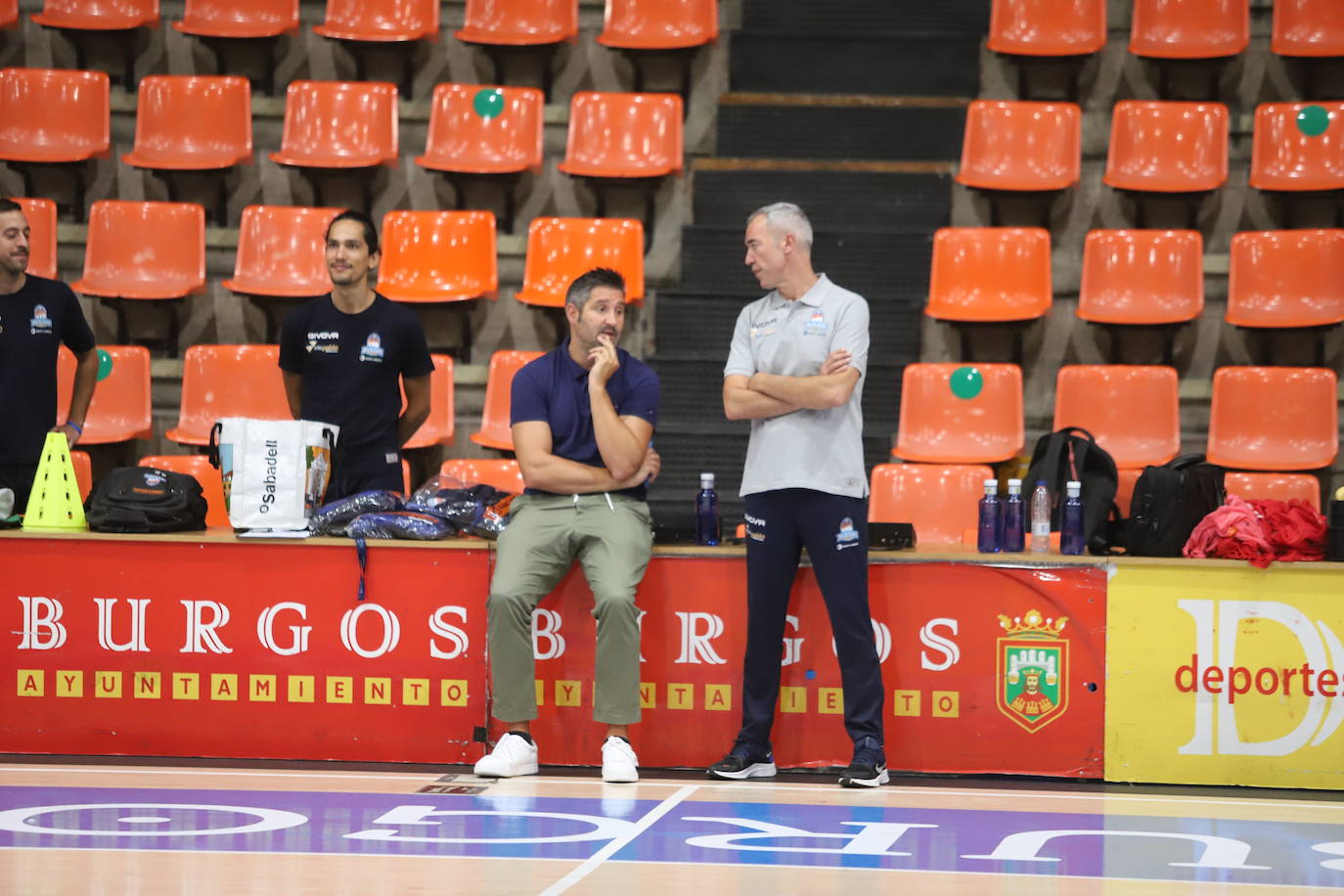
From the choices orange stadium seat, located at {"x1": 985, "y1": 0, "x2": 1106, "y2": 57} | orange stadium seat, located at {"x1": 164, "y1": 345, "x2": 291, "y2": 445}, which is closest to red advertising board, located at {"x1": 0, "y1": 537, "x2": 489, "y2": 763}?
orange stadium seat, located at {"x1": 164, "y1": 345, "x2": 291, "y2": 445}

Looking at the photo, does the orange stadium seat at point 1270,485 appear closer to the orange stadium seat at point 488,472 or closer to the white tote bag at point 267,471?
the orange stadium seat at point 488,472

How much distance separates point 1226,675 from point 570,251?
3.89 metres

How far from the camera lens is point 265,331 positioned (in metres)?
7.91

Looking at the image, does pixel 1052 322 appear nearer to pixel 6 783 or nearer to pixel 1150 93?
pixel 1150 93

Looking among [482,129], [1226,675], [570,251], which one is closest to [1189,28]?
[570,251]

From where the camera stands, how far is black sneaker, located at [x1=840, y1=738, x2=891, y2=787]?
4.54m

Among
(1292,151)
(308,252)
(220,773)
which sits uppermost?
(1292,151)

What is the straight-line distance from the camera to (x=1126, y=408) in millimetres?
6965

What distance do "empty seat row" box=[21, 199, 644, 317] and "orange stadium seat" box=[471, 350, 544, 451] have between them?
0.43m

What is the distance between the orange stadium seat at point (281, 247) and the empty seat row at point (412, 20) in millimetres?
1148

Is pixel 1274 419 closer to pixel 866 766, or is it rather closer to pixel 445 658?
pixel 866 766

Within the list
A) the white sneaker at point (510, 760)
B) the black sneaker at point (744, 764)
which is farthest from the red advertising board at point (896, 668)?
the white sneaker at point (510, 760)

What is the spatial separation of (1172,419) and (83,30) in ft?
19.7

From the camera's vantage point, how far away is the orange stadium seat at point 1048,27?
810cm
